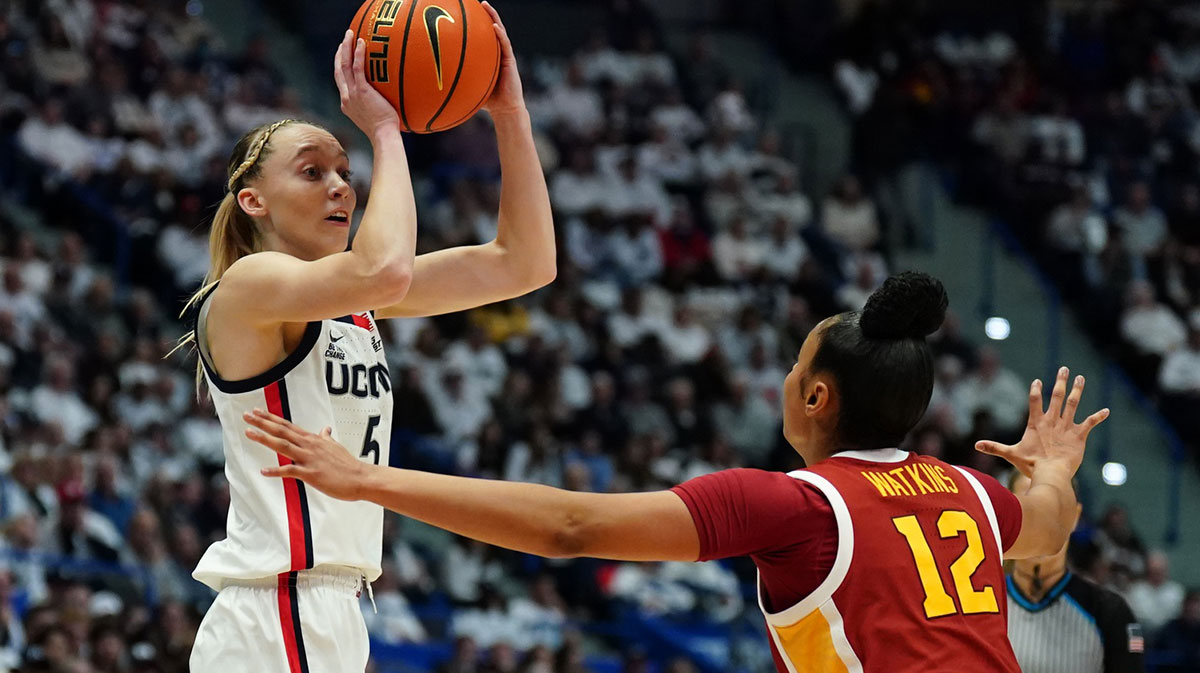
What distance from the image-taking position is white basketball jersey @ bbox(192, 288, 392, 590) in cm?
366

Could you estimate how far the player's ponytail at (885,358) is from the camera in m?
3.20

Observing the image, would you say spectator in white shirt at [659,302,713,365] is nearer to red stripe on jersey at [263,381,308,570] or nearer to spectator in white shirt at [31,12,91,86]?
spectator in white shirt at [31,12,91,86]

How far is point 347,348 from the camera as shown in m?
3.84

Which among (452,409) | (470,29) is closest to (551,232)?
(470,29)

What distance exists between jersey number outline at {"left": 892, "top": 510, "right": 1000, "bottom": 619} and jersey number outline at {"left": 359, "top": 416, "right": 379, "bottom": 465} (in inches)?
53.8

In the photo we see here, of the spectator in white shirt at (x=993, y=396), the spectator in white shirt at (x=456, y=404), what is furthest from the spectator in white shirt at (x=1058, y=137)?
the spectator in white shirt at (x=456, y=404)

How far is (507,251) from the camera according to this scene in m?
4.32

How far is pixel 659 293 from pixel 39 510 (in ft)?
20.1

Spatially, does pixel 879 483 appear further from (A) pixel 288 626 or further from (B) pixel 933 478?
(A) pixel 288 626

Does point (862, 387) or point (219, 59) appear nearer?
point (862, 387)

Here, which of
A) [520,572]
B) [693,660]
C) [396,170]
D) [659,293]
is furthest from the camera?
[659,293]

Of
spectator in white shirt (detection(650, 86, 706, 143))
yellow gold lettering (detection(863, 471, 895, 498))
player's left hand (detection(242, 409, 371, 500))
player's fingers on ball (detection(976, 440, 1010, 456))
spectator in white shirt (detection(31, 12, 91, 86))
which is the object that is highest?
spectator in white shirt (detection(31, 12, 91, 86))

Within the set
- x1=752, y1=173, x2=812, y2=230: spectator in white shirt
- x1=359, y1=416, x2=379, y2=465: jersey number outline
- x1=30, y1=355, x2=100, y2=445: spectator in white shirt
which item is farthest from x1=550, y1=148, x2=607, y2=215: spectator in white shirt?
x1=359, y1=416, x2=379, y2=465: jersey number outline

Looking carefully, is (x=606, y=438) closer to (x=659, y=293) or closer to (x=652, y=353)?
(x=652, y=353)
